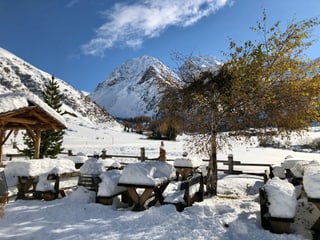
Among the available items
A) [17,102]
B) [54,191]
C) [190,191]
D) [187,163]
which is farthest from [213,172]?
[17,102]

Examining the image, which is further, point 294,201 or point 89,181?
point 89,181

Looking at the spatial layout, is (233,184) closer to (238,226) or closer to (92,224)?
(238,226)

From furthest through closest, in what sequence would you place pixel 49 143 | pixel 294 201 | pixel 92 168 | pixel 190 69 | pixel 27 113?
pixel 49 143, pixel 27 113, pixel 190 69, pixel 92 168, pixel 294 201

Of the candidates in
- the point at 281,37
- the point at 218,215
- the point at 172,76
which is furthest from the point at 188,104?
the point at 218,215

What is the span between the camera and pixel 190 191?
678 centimetres

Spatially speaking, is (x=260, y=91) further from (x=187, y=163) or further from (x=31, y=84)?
(x=31, y=84)

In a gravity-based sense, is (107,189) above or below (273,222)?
above

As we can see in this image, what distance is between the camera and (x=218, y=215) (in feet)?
19.7

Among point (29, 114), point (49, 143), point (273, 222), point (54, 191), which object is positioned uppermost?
point (29, 114)

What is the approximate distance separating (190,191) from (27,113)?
357 inches

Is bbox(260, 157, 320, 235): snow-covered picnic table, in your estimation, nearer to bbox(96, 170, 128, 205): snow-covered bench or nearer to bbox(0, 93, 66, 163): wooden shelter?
bbox(96, 170, 128, 205): snow-covered bench

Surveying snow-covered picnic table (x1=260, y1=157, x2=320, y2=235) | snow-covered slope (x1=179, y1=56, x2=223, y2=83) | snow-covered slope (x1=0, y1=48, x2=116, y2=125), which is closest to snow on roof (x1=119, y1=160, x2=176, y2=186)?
snow-covered picnic table (x1=260, y1=157, x2=320, y2=235)

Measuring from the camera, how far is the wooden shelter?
33.2 ft

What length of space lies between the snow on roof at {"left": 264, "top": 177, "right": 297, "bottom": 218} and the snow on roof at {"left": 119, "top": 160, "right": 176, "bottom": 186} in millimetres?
2702
